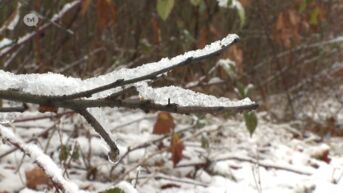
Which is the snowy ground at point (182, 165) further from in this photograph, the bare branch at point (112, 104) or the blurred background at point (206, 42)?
the bare branch at point (112, 104)

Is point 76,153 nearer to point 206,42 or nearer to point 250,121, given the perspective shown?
point 250,121

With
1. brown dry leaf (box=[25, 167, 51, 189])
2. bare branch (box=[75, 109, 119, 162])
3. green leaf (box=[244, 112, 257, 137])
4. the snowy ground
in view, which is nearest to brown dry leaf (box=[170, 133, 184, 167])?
the snowy ground

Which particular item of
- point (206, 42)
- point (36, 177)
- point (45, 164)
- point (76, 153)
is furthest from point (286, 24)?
point (45, 164)

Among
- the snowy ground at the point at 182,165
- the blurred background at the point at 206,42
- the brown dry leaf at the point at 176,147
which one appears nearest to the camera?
the snowy ground at the point at 182,165

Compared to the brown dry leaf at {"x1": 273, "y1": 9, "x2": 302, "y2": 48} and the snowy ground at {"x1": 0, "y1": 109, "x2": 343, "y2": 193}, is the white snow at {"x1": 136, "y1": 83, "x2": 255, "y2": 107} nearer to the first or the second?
the snowy ground at {"x1": 0, "y1": 109, "x2": 343, "y2": 193}

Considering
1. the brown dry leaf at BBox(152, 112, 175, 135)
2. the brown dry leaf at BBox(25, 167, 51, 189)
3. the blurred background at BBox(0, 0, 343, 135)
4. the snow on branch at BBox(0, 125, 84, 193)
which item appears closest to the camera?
the snow on branch at BBox(0, 125, 84, 193)

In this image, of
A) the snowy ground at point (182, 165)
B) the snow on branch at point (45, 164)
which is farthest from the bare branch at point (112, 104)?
the snowy ground at point (182, 165)
